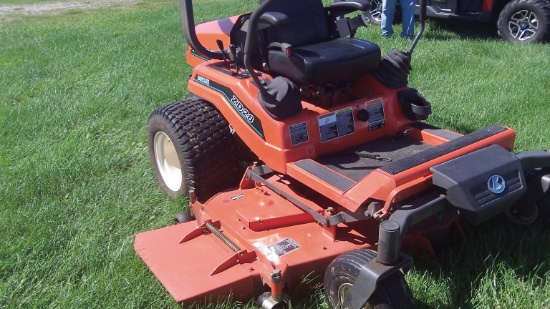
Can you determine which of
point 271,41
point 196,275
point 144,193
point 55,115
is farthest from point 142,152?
point 196,275

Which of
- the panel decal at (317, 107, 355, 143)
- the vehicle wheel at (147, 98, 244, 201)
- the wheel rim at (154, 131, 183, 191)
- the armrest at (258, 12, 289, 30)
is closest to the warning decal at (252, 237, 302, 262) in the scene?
the panel decal at (317, 107, 355, 143)

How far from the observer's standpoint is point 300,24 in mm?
3512

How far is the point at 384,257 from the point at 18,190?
2487 millimetres

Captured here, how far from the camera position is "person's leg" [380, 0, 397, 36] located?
7.39m

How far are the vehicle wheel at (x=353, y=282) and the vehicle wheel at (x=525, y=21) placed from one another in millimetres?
5579

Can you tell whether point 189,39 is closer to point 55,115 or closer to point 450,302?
point 450,302

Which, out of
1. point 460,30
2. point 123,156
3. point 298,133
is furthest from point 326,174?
point 460,30

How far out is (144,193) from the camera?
12.8 feet

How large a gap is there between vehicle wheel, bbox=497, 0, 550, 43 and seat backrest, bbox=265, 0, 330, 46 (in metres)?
4.42

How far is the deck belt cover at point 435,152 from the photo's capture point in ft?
8.67

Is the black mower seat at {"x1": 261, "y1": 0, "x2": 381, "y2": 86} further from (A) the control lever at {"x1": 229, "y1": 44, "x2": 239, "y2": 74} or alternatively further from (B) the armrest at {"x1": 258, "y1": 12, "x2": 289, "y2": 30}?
(A) the control lever at {"x1": 229, "y1": 44, "x2": 239, "y2": 74}

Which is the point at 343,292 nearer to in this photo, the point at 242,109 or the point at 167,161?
the point at 242,109

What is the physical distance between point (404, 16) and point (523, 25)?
1359 mm

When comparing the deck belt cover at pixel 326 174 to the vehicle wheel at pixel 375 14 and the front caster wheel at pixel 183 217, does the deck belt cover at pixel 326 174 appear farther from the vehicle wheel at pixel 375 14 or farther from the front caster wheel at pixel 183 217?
the vehicle wheel at pixel 375 14
